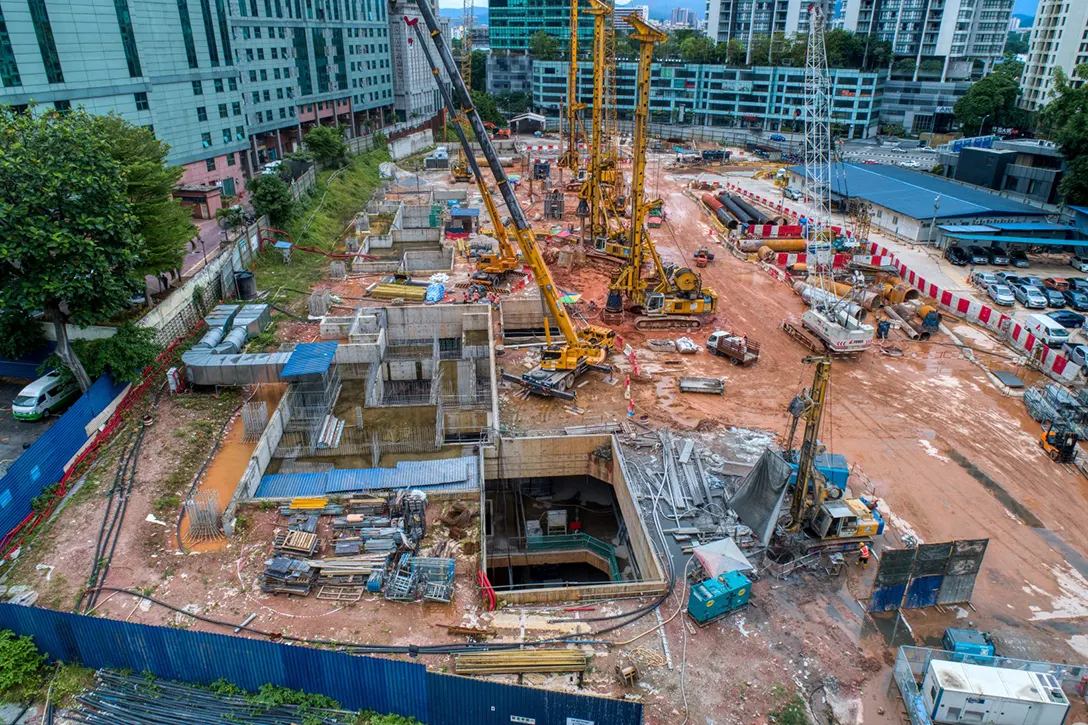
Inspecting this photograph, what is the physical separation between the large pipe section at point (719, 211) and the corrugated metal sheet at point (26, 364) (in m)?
46.6

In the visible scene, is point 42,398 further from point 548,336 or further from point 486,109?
point 486,109

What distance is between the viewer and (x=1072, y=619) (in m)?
17.9

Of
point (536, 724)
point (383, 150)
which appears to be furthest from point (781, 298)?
point (383, 150)

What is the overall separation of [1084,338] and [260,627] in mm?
40649

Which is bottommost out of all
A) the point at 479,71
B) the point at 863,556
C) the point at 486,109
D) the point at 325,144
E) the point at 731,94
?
the point at 863,556

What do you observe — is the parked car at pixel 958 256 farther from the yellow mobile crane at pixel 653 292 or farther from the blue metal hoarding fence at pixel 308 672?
the blue metal hoarding fence at pixel 308 672

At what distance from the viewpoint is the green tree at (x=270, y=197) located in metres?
43.3

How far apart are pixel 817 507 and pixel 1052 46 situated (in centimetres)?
11076

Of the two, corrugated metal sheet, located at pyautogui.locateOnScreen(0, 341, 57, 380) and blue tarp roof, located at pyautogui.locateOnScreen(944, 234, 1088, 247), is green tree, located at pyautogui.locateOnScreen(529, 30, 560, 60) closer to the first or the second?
blue tarp roof, located at pyautogui.locateOnScreen(944, 234, 1088, 247)

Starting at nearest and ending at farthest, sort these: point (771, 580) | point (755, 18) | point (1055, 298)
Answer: point (771, 580)
point (1055, 298)
point (755, 18)

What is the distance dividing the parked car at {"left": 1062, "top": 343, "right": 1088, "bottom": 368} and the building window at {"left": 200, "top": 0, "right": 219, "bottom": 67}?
2341 inches

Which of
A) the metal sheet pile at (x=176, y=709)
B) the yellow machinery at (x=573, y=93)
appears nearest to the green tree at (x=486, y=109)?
the yellow machinery at (x=573, y=93)

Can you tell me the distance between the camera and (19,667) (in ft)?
49.8

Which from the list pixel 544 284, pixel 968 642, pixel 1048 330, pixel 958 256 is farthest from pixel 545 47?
pixel 968 642
